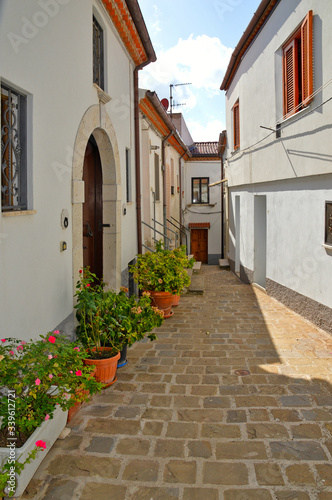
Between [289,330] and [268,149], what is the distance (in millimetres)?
4372

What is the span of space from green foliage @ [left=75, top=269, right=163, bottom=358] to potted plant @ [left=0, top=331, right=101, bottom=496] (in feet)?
4.34

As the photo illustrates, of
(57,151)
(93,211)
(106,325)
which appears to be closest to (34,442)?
(106,325)

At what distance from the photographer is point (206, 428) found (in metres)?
3.94

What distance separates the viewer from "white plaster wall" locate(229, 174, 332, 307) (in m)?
7.15

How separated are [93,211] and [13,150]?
3.80 m

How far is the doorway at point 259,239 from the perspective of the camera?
1139 centimetres

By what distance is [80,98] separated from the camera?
5418mm

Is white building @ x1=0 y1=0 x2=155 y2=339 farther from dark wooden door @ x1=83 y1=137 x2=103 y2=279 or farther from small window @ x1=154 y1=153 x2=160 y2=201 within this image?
small window @ x1=154 y1=153 x2=160 y2=201

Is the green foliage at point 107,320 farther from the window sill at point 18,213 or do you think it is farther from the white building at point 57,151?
the window sill at point 18,213

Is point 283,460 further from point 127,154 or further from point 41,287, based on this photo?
point 127,154

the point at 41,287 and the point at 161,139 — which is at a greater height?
the point at 161,139

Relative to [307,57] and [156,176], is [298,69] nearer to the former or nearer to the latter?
[307,57]

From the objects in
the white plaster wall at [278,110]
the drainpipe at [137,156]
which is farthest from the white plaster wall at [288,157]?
the drainpipe at [137,156]

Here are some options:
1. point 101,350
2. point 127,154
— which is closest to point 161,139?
point 127,154
